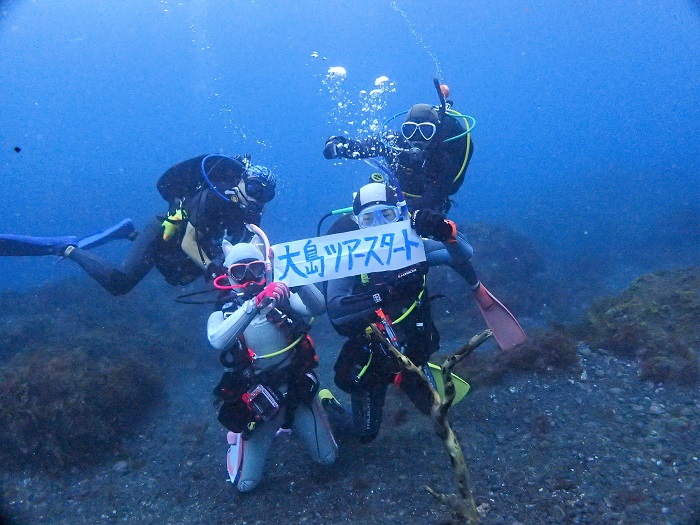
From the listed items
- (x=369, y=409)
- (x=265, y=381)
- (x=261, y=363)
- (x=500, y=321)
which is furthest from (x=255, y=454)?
(x=500, y=321)

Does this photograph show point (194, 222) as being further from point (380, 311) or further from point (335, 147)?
point (380, 311)

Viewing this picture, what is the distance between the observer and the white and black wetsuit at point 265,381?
447 cm

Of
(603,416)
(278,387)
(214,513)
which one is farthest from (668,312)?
(214,513)

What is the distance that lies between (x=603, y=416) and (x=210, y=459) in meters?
5.55

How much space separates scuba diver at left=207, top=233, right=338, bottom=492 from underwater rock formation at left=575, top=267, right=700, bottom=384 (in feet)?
15.3

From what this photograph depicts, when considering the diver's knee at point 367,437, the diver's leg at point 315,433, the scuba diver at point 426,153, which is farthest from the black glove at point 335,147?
the diver's knee at point 367,437

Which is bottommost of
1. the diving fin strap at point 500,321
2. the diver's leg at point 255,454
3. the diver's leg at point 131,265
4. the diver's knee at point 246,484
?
the diver's knee at point 246,484

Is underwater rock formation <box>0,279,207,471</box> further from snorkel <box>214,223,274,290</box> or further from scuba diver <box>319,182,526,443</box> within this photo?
scuba diver <box>319,182,526,443</box>

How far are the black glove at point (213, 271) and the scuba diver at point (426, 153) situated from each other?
235cm

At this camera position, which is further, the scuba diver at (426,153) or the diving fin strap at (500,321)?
the diving fin strap at (500,321)

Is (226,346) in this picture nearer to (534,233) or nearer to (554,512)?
(554,512)

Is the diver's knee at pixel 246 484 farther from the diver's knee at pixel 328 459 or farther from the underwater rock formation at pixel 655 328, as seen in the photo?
the underwater rock formation at pixel 655 328

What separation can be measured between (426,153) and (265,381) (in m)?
3.73

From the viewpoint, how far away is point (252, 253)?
4.30m
